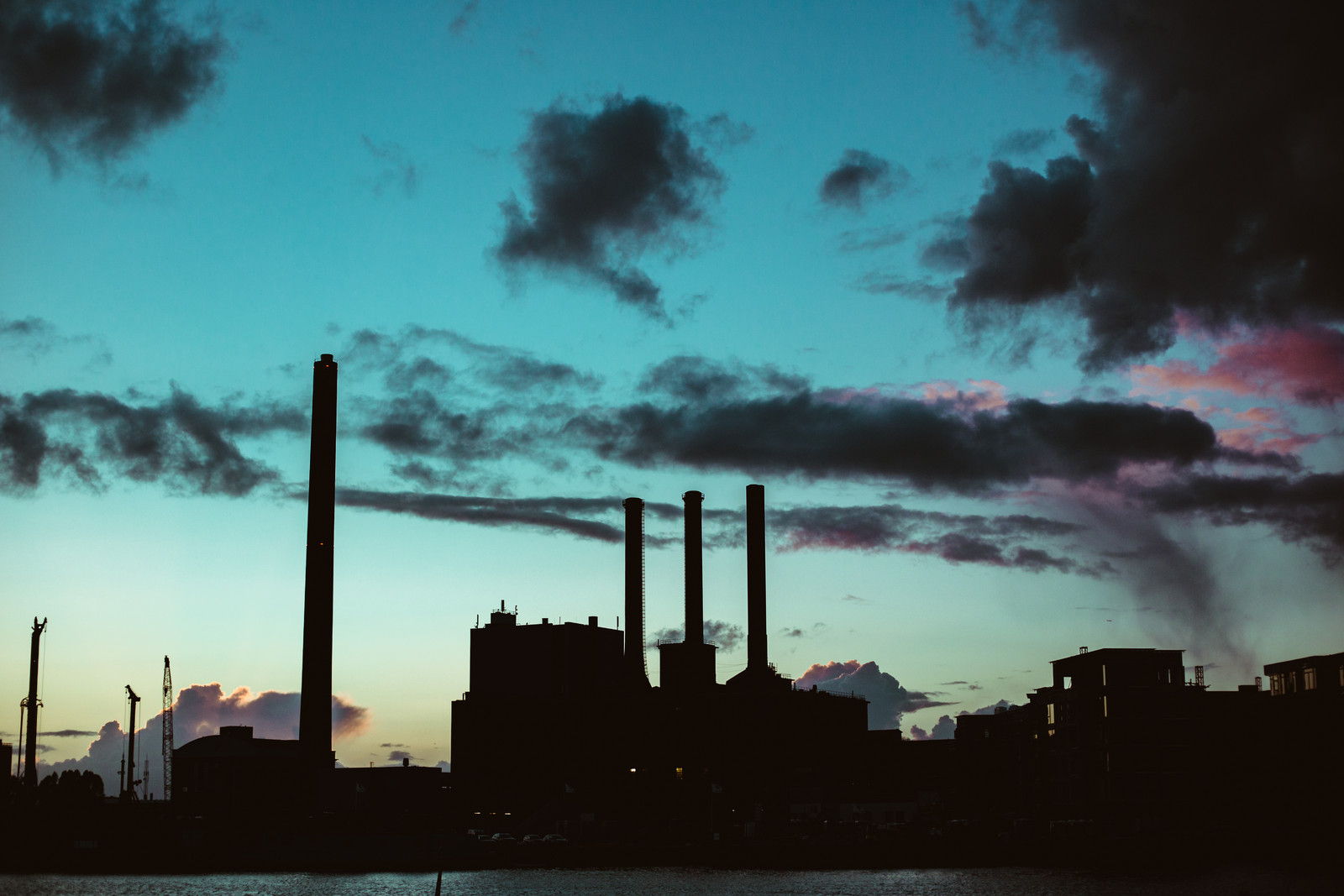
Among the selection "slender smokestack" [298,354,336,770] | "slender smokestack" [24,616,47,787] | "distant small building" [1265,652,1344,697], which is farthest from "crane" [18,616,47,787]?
"distant small building" [1265,652,1344,697]

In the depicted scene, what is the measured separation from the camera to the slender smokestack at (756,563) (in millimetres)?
160250

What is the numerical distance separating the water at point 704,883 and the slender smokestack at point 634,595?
106 ft

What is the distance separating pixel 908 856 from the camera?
134 m

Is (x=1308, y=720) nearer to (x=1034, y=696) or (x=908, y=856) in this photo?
(x=1034, y=696)

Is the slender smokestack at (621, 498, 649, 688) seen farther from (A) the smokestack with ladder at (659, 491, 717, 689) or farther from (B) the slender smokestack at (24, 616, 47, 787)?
(B) the slender smokestack at (24, 616, 47, 787)

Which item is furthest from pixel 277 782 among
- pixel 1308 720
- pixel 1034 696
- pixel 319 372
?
pixel 1308 720

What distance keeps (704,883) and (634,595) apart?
54.2 meters

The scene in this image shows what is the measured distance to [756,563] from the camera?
160 meters

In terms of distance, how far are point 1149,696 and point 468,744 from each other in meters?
79.5

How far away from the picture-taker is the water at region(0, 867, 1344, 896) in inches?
4136

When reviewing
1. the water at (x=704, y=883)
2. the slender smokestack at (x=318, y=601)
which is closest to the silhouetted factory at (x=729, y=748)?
the slender smokestack at (x=318, y=601)

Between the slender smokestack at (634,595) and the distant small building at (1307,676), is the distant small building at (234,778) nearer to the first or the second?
the slender smokestack at (634,595)

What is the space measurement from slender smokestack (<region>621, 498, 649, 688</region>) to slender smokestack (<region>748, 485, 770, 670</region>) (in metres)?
13.6

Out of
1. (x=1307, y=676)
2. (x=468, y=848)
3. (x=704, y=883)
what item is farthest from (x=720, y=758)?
(x=1307, y=676)
